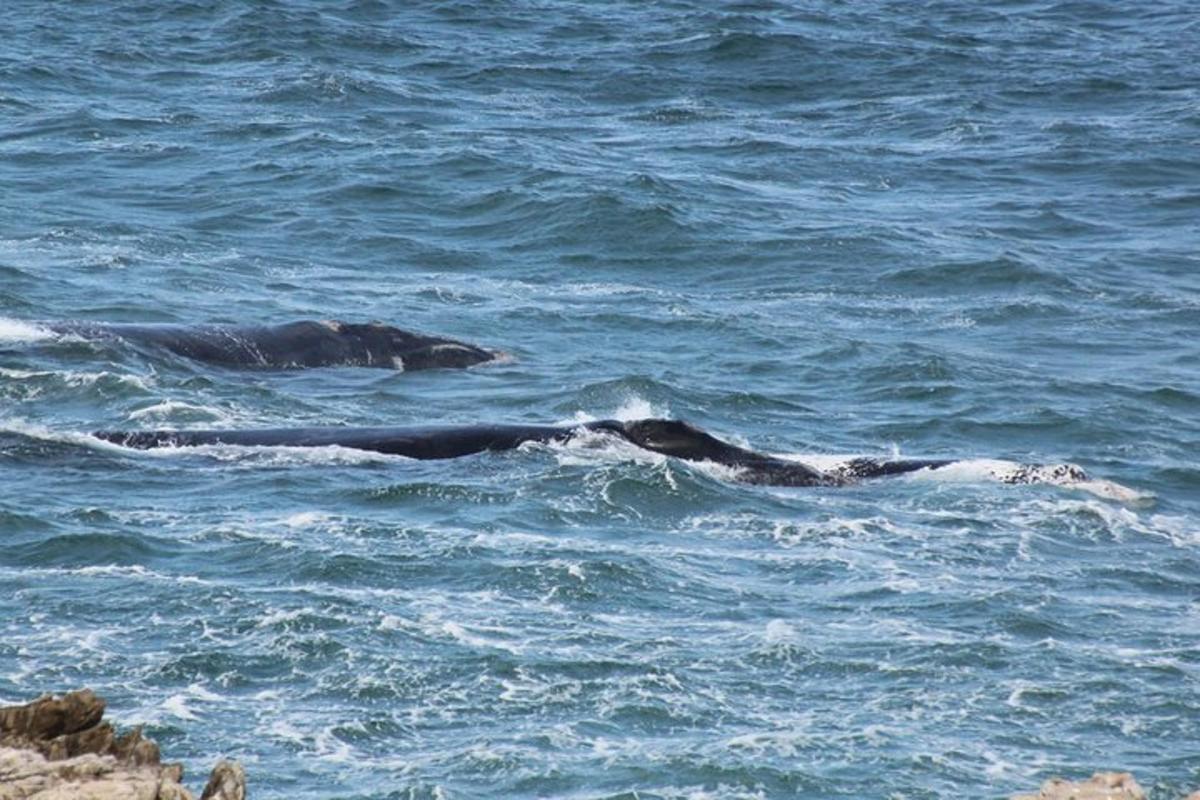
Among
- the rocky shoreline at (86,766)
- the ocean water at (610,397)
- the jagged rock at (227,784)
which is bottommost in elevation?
the ocean water at (610,397)

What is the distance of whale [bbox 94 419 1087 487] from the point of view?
1002 inches

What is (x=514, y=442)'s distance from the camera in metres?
25.9

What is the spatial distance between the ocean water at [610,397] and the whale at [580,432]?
0.38 m

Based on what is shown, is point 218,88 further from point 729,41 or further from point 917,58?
point 917,58

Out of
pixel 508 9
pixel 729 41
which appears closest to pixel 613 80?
pixel 729 41

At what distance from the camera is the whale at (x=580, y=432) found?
25.5 m

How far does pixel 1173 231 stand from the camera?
42.8 m

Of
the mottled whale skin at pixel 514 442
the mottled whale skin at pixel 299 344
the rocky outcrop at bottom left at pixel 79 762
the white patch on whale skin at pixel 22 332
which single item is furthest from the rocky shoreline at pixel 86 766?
the white patch on whale skin at pixel 22 332

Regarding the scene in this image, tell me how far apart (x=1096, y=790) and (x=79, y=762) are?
4.72 m

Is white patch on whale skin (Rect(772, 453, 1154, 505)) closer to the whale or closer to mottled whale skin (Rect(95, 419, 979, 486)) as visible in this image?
the whale

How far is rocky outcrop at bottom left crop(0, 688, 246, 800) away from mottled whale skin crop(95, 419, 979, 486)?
45.8 ft

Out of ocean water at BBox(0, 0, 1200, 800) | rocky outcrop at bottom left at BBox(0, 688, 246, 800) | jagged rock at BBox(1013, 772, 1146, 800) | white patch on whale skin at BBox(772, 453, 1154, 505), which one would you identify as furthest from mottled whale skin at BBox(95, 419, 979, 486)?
rocky outcrop at bottom left at BBox(0, 688, 246, 800)

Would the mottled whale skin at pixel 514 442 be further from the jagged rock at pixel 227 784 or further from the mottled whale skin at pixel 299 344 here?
the jagged rock at pixel 227 784

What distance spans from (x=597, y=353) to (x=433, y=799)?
16.5 meters
